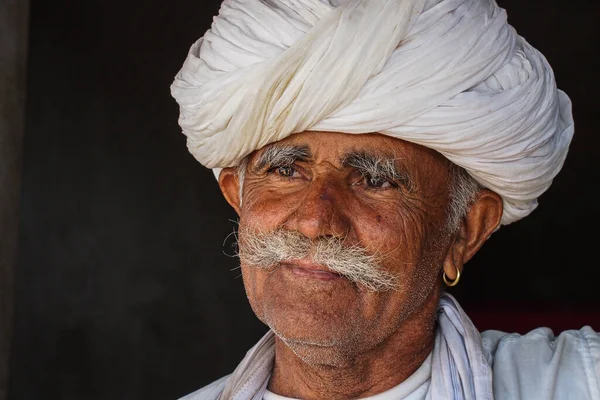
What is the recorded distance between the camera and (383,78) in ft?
7.27

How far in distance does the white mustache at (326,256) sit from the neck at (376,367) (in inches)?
6.9

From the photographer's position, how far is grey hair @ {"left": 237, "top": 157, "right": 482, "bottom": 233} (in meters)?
2.45

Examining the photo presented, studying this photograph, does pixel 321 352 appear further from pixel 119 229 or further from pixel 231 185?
pixel 119 229

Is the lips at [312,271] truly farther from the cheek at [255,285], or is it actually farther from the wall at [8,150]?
the wall at [8,150]

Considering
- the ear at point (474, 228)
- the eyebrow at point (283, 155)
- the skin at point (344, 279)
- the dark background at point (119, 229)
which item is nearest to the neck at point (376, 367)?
the skin at point (344, 279)

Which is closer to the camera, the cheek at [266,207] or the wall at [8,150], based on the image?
the cheek at [266,207]

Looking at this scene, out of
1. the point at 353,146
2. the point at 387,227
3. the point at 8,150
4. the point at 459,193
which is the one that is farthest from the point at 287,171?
the point at 8,150

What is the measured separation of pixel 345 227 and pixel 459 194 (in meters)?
0.40

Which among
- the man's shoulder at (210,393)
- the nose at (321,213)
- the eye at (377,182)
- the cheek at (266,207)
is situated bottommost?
the man's shoulder at (210,393)

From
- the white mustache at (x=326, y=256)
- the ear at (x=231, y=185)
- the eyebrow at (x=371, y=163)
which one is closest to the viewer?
the white mustache at (x=326, y=256)

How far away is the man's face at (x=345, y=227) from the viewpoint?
2.21 meters

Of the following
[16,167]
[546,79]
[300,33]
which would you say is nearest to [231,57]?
[300,33]

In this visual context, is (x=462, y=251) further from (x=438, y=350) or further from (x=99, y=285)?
(x=99, y=285)

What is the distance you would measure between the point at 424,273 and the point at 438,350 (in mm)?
199
